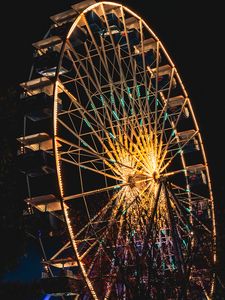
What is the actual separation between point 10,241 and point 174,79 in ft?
22.7

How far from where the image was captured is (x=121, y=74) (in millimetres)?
13453

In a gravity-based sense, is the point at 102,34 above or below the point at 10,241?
above

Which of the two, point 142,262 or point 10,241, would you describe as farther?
point 10,241

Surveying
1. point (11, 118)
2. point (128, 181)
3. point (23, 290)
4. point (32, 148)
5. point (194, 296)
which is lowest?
point (23, 290)

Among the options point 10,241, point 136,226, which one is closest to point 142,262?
point 136,226

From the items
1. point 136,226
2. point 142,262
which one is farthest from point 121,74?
point 142,262

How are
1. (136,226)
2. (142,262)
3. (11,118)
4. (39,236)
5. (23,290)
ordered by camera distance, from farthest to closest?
(23,290), (11,118), (136,226), (39,236), (142,262)

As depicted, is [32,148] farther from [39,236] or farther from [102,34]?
[102,34]

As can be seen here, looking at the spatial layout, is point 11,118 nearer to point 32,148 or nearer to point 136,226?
point 32,148

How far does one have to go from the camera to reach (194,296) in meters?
12.2

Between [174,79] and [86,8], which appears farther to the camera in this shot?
[174,79]

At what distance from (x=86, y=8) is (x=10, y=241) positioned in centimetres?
758

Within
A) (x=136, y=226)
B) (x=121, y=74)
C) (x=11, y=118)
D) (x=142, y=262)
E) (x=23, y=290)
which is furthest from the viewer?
(x=23, y=290)

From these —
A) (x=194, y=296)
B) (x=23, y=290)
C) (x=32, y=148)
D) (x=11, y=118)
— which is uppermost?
(x=11, y=118)
